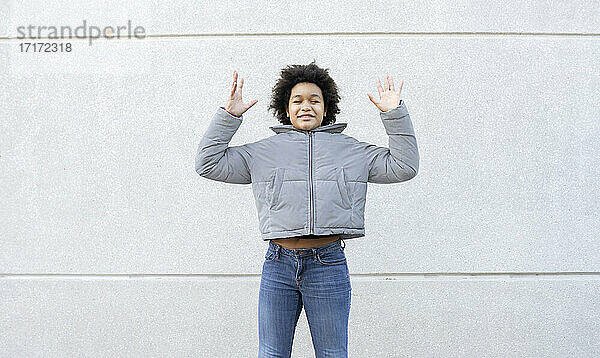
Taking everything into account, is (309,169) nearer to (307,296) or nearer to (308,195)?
(308,195)

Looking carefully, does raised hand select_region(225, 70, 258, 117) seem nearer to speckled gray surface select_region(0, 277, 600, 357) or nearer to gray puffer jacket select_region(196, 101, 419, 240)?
gray puffer jacket select_region(196, 101, 419, 240)

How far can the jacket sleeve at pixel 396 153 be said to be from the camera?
2.65m

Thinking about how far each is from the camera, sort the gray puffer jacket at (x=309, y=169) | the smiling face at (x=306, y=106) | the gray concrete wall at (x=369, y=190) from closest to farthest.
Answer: the gray puffer jacket at (x=309, y=169)
the smiling face at (x=306, y=106)
the gray concrete wall at (x=369, y=190)

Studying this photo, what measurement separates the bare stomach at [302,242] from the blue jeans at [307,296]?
0.06 feet

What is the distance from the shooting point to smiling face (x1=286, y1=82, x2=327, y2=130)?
9.05 feet

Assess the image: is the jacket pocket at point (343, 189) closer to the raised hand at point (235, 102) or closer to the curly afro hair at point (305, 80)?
the curly afro hair at point (305, 80)

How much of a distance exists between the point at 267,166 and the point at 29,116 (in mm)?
1785

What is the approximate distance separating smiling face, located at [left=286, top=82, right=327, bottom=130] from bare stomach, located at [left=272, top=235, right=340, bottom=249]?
46 cm

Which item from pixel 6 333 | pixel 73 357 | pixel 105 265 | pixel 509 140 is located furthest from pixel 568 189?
pixel 6 333

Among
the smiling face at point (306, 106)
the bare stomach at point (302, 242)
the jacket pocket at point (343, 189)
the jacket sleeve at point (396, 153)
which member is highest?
the smiling face at point (306, 106)

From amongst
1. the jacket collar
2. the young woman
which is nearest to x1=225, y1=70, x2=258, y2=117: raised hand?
the young woman

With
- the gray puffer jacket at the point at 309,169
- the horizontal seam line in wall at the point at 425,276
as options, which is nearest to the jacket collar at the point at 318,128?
the gray puffer jacket at the point at 309,169

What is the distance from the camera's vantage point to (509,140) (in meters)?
3.73

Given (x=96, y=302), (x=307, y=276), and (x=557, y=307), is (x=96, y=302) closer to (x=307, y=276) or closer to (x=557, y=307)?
(x=307, y=276)
